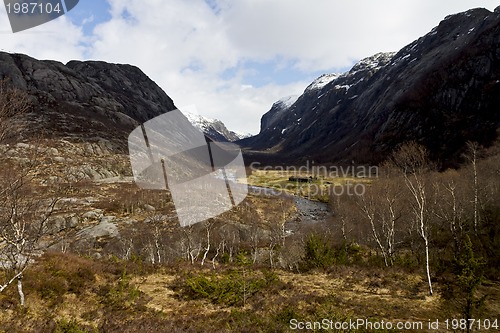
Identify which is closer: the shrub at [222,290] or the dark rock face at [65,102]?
the shrub at [222,290]

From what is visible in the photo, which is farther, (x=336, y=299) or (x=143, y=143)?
(x=143, y=143)

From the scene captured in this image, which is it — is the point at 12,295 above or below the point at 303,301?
above

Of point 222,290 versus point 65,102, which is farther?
point 65,102

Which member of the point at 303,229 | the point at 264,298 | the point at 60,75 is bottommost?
the point at 303,229

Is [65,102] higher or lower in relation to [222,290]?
higher

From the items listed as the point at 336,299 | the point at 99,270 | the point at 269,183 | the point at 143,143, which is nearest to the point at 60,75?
the point at 143,143

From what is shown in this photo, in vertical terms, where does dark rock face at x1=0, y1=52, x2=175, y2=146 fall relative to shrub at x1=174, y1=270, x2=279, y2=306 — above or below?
above

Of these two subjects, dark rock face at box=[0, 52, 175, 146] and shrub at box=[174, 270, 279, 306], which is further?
dark rock face at box=[0, 52, 175, 146]

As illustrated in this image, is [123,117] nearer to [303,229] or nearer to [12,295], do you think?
[303,229]

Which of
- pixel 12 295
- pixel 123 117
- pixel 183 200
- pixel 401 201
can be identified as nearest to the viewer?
pixel 12 295

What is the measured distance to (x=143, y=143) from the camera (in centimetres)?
12862

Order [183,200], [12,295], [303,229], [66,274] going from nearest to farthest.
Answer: [12,295], [66,274], [303,229], [183,200]

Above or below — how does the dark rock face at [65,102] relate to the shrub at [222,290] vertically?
above

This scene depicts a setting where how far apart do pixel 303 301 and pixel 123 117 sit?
515 feet
